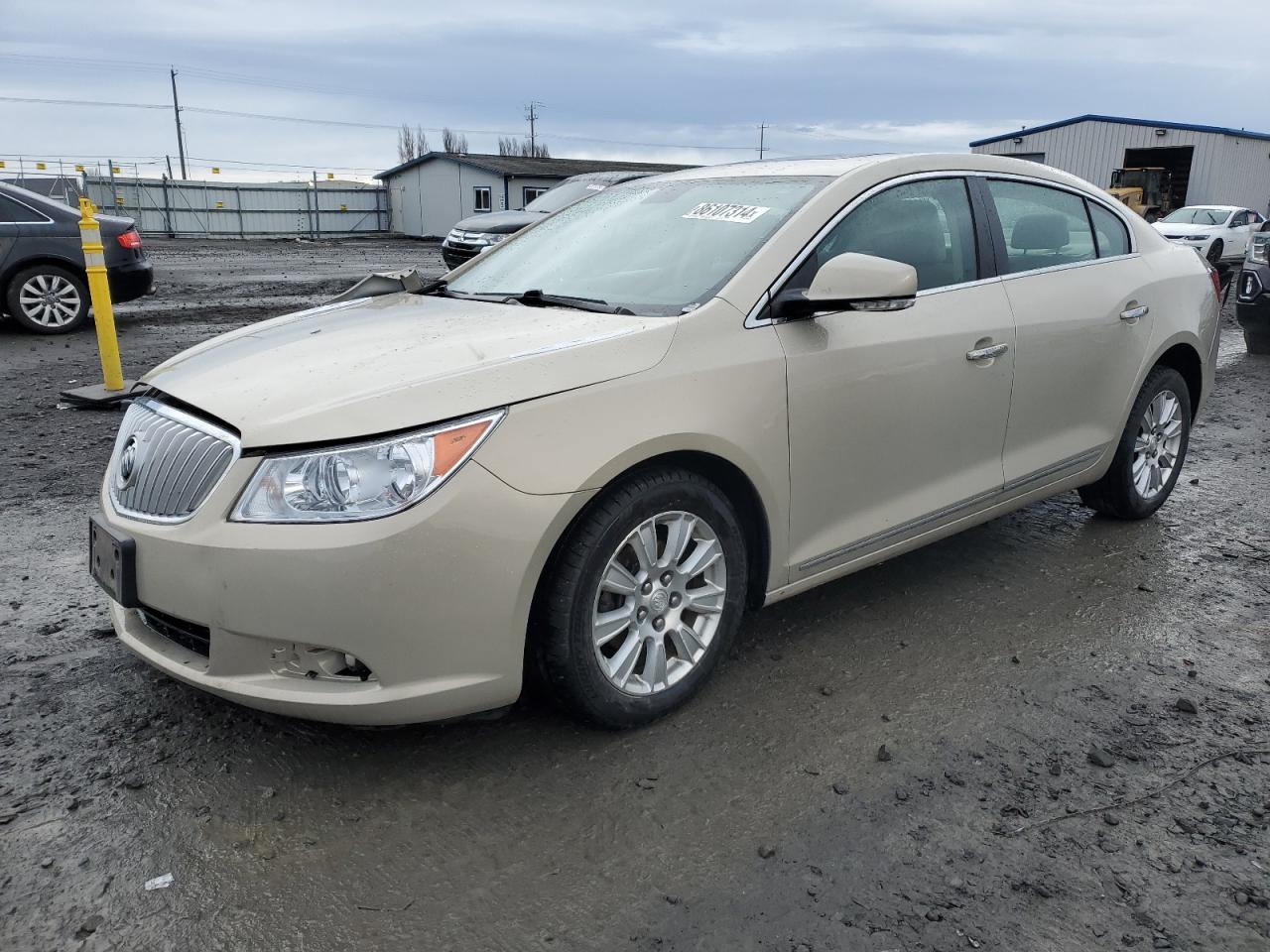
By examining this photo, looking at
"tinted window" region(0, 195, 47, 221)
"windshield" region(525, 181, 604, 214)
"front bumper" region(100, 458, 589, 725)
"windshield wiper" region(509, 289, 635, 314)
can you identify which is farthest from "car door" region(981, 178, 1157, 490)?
"windshield" region(525, 181, 604, 214)

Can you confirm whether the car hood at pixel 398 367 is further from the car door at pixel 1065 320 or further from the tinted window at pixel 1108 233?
the tinted window at pixel 1108 233

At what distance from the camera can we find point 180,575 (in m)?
2.58

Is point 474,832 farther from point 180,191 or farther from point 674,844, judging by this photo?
point 180,191

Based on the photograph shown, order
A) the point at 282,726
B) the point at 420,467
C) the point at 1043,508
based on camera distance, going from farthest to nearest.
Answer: the point at 1043,508 → the point at 282,726 → the point at 420,467

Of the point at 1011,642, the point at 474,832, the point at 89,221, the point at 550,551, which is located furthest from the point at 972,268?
the point at 89,221

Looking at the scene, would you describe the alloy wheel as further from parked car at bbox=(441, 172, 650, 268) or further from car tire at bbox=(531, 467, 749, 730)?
car tire at bbox=(531, 467, 749, 730)

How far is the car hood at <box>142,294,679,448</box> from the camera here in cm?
256

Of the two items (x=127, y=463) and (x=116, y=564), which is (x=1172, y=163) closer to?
(x=127, y=463)

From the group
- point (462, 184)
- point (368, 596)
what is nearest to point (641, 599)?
point (368, 596)

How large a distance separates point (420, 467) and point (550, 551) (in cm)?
42

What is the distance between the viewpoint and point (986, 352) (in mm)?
3756

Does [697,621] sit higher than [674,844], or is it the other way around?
[697,621]

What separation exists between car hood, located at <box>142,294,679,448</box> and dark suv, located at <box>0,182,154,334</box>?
27.1 feet

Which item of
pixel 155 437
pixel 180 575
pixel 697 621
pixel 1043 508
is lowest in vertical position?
pixel 1043 508
